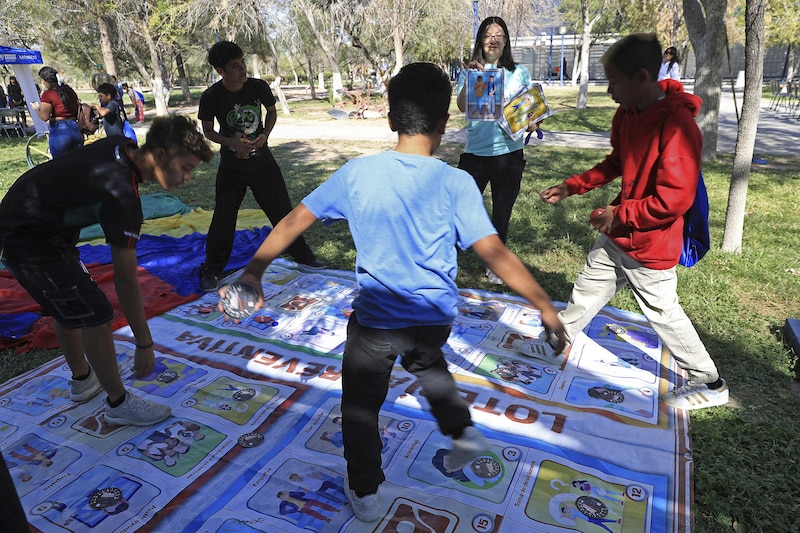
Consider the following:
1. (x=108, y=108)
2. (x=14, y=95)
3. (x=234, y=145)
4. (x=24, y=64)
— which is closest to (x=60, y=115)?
(x=108, y=108)

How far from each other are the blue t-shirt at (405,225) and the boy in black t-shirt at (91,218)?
0.83 metres

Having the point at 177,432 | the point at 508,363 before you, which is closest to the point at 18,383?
the point at 177,432

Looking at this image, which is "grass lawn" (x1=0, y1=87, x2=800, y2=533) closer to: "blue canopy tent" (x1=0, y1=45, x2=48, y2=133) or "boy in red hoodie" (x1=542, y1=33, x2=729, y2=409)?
"boy in red hoodie" (x1=542, y1=33, x2=729, y2=409)

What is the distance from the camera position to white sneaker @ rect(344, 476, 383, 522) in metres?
2.05

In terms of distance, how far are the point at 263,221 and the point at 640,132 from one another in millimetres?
4558

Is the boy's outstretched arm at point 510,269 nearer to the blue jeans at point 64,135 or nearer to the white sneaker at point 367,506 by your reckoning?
the white sneaker at point 367,506

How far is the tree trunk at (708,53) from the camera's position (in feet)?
23.5

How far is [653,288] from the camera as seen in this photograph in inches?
103

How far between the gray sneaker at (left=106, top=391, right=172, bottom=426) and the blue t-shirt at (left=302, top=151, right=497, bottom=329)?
155 centimetres

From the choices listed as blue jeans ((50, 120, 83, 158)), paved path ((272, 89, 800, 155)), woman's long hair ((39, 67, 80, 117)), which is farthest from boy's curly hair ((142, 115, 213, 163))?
paved path ((272, 89, 800, 155))

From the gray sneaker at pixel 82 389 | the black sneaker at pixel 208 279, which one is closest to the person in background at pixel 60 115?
the black sneaker at pixel 208 279

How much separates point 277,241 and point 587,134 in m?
12.2

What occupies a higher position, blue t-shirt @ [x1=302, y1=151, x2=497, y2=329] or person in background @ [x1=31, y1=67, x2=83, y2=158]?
person in background @ [x1=31, y1=67, x2=83, y2=158]

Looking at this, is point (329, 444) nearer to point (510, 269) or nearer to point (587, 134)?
point (510, 269)
